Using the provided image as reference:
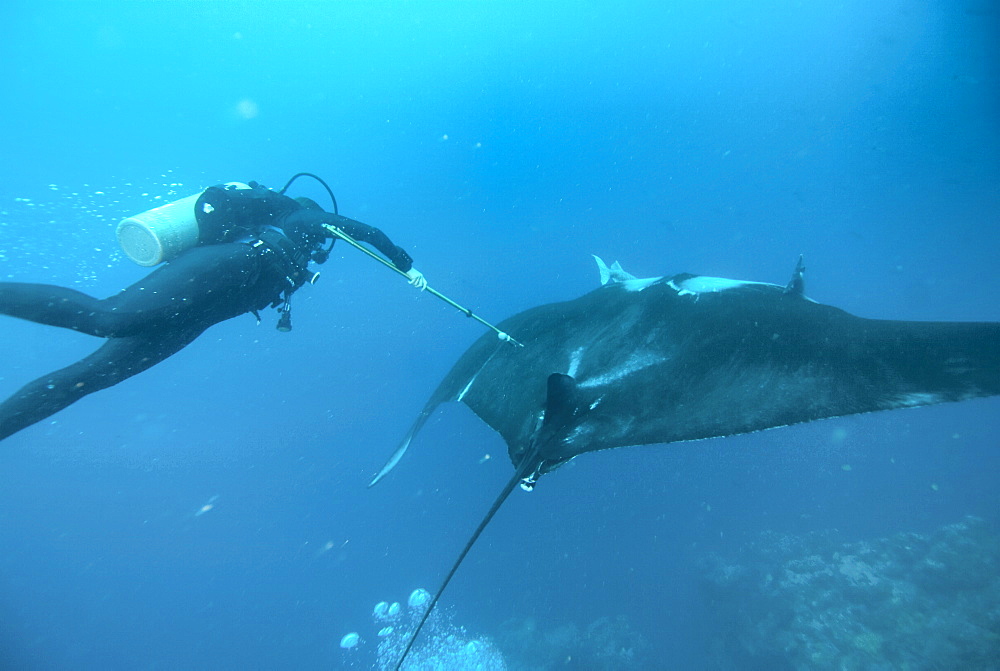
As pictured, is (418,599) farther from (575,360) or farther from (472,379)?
(575,360)

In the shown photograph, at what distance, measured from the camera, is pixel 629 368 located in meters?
3.28

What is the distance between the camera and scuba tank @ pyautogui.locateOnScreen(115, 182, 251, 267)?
156 inches

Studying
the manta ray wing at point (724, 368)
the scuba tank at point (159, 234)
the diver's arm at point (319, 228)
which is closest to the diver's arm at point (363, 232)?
the diver's arm at point (319, 228)

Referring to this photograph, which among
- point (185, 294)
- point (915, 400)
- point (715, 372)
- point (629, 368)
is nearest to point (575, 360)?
point (629, 368)

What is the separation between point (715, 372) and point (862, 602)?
1312 cm

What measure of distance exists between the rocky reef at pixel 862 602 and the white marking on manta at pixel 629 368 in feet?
37.9

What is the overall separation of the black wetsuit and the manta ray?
2.25 metres

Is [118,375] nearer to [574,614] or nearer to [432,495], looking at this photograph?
[574,614]

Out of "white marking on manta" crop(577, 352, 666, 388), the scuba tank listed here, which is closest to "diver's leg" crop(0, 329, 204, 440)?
the scuba tank

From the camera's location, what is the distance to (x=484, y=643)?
48.7 feet

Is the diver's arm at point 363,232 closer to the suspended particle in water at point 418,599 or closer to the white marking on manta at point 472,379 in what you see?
the white marking on manta at point 472,379

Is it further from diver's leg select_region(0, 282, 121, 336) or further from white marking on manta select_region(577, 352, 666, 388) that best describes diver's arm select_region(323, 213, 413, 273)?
white marking on manta select_region(577, 352, 666, 388)

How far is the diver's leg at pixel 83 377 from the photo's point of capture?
10.3ft

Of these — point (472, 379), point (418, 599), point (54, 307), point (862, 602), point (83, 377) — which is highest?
point (862, 602)
